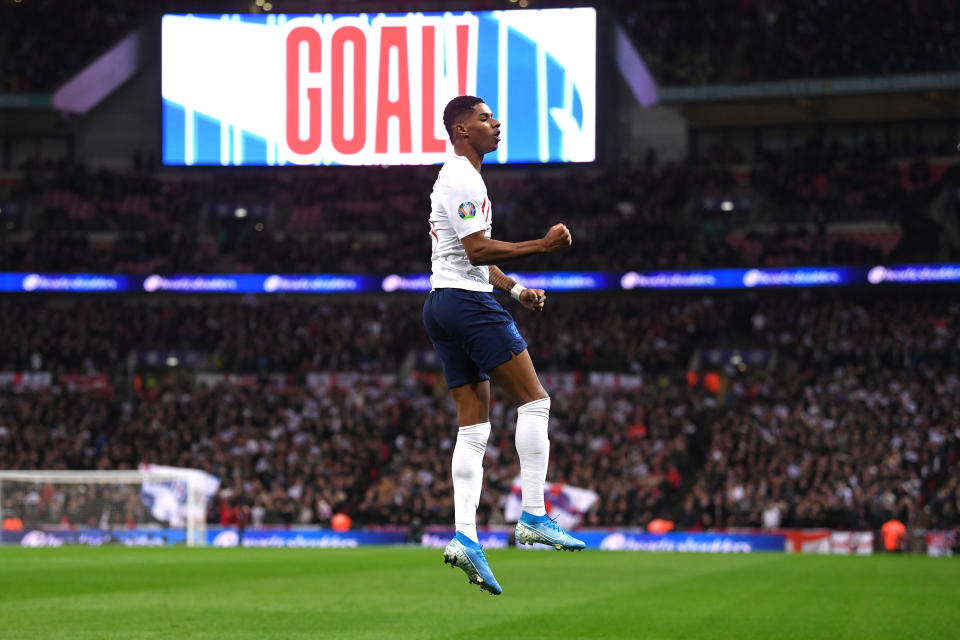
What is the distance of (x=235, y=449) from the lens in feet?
128

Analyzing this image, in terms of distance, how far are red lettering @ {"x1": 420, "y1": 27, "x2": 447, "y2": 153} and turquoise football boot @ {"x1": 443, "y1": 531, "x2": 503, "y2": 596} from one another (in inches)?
1503

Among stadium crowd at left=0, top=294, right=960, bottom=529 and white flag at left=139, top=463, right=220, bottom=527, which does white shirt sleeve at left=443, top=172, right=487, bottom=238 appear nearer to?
stadium crowd at left=0, top=294, right=960, bottom=529

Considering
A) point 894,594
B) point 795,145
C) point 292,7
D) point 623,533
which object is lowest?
point 623,533

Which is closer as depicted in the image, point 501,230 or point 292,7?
point 501,230

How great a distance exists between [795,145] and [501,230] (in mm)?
12598

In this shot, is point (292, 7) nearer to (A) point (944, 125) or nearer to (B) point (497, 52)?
(B) point (497, 52)

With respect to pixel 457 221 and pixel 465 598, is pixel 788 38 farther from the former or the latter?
pixel 457 221

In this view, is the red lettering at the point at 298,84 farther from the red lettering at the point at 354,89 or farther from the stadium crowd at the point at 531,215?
the stadium crowd at the point at 531,215

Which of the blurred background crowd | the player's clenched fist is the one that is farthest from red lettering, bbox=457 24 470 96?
the player's clenched fist

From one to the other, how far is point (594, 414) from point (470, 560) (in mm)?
31246

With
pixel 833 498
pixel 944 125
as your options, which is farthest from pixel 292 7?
pixel 833 498

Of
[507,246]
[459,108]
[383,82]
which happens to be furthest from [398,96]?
[507,246]

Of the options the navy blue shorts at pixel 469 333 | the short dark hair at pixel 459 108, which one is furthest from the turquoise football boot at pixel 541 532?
the short dark hair at pixel 459 108

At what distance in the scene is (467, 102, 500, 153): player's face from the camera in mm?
7980
